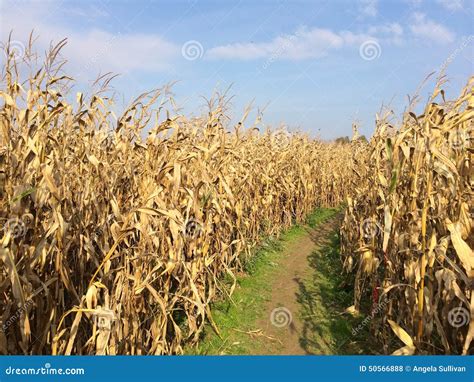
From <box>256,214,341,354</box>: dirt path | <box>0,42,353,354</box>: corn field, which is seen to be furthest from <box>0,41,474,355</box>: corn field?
<box>256,214,341,354</box>: dirt path

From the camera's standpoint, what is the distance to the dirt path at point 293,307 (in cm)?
427

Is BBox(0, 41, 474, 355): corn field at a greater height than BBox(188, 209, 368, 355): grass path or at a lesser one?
greater

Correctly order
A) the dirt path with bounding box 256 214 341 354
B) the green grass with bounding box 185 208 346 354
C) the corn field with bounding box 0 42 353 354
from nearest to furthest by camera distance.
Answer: the corn field with bounding box 0 42 353 354 < the green grass with bounding box 185 208 346 354 < the dirt path with bounding box 256 214 341 354

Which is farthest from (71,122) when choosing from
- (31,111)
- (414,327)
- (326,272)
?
(326,272)

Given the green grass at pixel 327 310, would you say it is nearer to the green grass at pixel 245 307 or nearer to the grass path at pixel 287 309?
the grass path at pixel 287 309

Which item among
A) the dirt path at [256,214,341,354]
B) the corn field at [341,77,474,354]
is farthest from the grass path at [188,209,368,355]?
the corn field at [341,77,474,354]

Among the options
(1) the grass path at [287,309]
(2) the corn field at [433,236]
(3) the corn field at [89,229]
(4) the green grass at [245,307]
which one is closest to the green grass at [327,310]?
(1) the grass path at [287,309]

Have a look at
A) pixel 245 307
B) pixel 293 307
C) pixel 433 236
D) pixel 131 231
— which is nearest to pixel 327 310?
pixel 293 307

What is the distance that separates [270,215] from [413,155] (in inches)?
200

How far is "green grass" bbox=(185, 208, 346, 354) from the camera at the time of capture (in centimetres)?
416

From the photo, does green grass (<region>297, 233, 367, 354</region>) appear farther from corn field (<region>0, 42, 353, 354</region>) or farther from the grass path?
corn field (<region>0, 42, 353, 354</region>)

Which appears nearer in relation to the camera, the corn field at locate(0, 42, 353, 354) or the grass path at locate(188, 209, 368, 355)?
the corn field at locate(0, 42, 353, 354)

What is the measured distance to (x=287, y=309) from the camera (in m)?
5.14

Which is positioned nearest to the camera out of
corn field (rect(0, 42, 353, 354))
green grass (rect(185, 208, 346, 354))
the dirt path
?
corn field (rect(0, 42, 353, 354))
